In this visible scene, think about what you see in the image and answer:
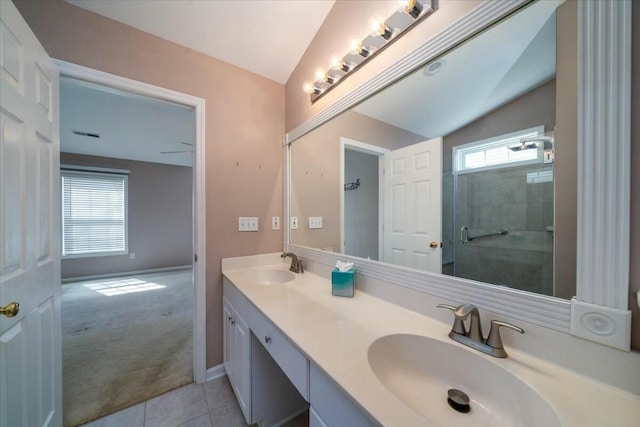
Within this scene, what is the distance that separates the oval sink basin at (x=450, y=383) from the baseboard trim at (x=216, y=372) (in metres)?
1.54

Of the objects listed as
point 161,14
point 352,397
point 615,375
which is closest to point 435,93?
point 615,375

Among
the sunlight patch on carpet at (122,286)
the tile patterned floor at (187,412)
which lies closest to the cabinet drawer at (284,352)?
the tile patterned floor at (187,412)

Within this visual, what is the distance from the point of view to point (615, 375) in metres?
0.59

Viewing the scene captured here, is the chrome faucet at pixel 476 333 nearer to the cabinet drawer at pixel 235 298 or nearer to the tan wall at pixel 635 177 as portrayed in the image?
the tan wall at pixel 635 177

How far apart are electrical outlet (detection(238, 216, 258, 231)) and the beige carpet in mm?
1184

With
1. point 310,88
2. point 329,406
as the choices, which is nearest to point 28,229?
point 329,406

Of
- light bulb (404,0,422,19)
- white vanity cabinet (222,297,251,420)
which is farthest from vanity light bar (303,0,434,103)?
white vanity cabinet (222,297,251,420)

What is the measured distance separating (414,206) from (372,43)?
90cm

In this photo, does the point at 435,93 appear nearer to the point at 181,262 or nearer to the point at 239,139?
the point at 239,139

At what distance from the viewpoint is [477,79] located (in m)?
1.08

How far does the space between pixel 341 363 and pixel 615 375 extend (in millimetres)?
694

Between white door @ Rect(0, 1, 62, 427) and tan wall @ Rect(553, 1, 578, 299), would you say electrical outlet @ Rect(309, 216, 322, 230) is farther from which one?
white door @ Rect(0, 1, 62, 427)

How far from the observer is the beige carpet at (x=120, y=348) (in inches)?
61.7

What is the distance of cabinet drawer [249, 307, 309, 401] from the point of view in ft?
2.63
